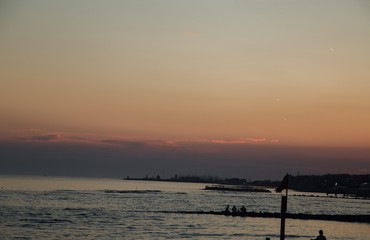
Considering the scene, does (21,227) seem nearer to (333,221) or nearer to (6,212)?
(6,212)

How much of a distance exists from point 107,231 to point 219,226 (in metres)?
13.0

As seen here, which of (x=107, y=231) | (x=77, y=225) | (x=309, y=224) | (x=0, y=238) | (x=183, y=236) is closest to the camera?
(x=0, y=238)

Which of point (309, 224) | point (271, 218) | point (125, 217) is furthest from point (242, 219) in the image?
point (125, 217)

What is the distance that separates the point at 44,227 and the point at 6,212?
19.9m

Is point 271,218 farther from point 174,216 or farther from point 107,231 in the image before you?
point 107,231

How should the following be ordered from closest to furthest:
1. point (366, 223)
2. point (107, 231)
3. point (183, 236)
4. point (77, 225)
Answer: point (183, 236) < point (107, 231) < point (77, 225) < point (366, 223)

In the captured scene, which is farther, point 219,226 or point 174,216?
point 174,216

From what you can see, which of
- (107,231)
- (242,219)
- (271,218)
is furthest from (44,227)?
(271,218)

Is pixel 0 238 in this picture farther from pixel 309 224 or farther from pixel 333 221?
pixel 333 221

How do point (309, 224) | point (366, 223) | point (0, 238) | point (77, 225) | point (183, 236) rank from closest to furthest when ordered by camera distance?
point (0, 238), point (183, 236), point (77, 225), point (309, 224), point (366, 223)

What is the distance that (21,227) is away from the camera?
55438 mm

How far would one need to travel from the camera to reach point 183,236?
4994 centimetres

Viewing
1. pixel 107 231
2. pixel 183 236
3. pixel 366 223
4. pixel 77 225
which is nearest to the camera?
pixel 183 236

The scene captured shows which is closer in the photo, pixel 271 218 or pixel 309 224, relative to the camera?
pixel 309 224
